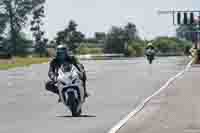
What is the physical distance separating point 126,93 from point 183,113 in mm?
8507

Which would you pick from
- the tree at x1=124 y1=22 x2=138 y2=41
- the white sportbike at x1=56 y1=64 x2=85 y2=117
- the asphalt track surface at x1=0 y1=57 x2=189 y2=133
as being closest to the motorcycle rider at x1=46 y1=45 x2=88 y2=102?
the white sportbike at x1=56 y1=64 x2=85 y2=117

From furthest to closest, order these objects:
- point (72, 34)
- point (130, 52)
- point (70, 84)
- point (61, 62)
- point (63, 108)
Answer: point (72, 34), point (130, 52), point (63, 108), point (61, 62), point (70, 84)

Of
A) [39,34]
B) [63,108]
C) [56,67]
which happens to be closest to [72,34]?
[39,34]

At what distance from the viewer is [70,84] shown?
18188 mm

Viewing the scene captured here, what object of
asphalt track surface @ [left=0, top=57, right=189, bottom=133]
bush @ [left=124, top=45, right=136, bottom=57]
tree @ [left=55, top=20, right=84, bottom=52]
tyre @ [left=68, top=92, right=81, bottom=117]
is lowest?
bush @ [left=124, top=45, right=136, bottom=57]

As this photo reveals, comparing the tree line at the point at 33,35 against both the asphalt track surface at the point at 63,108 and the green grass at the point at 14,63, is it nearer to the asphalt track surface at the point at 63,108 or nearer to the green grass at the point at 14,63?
the green grass at the point at 14,63

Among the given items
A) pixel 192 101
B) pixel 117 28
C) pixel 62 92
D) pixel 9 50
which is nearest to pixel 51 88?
pixel 62 92

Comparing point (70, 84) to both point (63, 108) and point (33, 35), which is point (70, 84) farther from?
point (33, 35)

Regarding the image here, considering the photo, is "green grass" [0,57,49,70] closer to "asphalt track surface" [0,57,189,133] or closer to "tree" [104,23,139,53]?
"asphalt track surface" [0,57,189,133]

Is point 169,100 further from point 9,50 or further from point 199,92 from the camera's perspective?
point 9,50

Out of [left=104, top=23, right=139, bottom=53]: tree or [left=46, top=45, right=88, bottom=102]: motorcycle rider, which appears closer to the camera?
[left=46, top=45, right=88, bottom=102]: motorcycle rider

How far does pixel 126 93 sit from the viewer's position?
2789 centimetres

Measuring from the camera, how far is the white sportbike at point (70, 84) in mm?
18156

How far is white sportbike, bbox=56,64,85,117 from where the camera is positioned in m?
18.2
